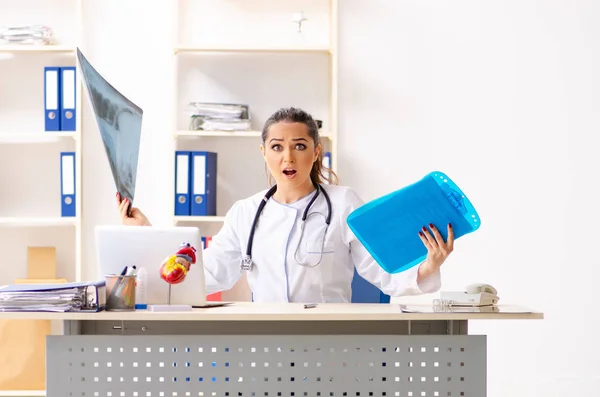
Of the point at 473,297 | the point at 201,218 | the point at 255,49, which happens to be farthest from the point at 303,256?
the point at 255,49

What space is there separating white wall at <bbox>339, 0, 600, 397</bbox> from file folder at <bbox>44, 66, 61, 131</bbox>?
1.38 meters

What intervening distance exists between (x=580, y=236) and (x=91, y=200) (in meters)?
2.45

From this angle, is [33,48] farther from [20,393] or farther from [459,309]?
[459,309]

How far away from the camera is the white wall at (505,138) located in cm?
395

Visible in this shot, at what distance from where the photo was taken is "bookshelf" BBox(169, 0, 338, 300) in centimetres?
395

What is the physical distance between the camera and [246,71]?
13.0ft

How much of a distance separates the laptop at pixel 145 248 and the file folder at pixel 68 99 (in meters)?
1.70

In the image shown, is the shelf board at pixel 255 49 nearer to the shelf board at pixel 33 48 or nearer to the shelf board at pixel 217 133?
the shelf board at pixel 217 133

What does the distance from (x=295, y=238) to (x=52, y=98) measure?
5.61 ft

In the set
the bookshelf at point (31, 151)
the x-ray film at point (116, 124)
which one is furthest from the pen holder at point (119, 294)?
the bookshelf at point (31, 151)

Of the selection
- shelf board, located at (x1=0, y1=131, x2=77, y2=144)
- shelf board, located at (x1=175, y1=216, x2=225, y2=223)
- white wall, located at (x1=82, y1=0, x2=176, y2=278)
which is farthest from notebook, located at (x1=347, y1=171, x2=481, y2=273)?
shelf board, located at (x1=0, y1=131, x2=77, y2=144)

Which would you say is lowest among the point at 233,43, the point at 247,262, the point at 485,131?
the point at 247,262

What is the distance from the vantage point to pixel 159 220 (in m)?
3.92

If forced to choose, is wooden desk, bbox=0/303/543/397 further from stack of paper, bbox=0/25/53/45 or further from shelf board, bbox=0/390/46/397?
stack of paper, bbox=0/25/53/45
